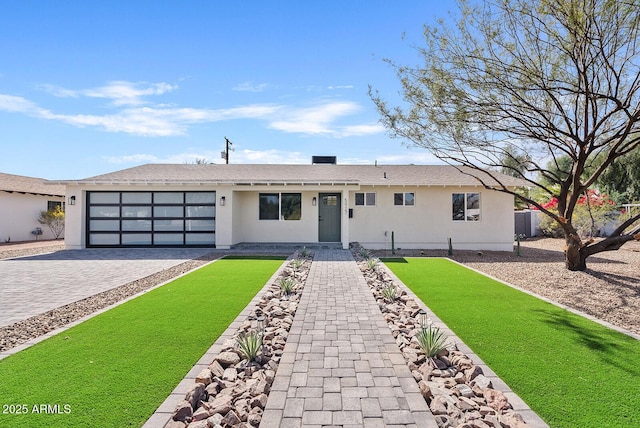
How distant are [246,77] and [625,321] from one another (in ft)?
40.2

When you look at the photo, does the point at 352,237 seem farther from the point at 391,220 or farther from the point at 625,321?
the point at 625,321

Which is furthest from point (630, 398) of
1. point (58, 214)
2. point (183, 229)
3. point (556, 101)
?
point (58, 214)

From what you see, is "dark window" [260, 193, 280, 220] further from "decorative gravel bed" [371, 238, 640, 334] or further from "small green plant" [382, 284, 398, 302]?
"small green plant" [382, 284, 398, 302]

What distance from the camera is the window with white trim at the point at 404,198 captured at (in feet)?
47.5

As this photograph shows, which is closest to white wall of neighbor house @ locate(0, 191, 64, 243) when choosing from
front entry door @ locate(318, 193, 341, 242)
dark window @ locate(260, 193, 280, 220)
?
dark window @ locate(260, 193, 280, 220)

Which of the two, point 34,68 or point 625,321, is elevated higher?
point 34,68

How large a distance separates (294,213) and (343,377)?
39.1 feet

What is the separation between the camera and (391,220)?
14445mm

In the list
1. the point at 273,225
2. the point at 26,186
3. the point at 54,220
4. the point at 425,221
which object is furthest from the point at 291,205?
the point at 26,186

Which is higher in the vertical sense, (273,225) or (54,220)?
(54,220)

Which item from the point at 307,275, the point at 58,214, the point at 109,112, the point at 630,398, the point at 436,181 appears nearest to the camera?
the point at 630,398

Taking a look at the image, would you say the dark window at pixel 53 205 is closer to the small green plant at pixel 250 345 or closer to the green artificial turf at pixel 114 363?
the green artificial turf at pixel 114 363

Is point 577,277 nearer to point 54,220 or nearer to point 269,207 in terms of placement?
point 269,207

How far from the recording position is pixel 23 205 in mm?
18562
